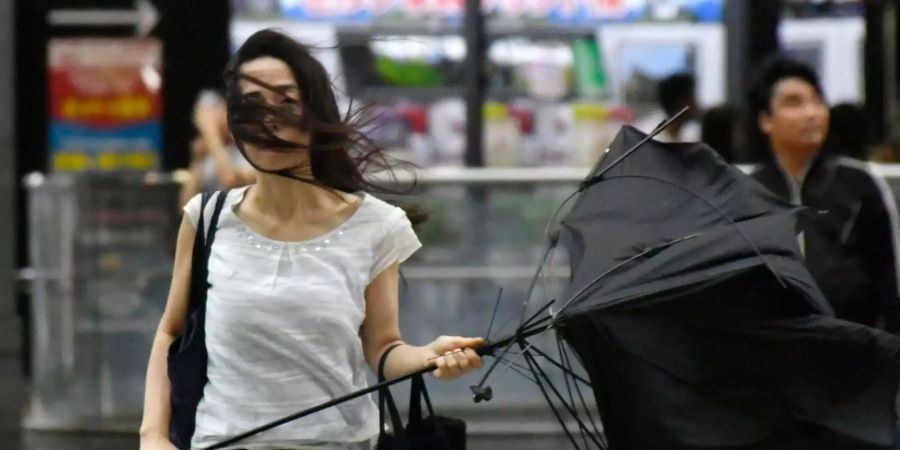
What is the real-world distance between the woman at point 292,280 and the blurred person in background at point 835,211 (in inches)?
67.3

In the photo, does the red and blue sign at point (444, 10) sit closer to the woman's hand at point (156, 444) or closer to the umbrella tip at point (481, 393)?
the woman's hand at point (156, 444)

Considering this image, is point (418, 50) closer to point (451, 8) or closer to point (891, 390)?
point (451, 8)

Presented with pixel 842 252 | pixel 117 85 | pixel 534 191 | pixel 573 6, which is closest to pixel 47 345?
pixel 117 85

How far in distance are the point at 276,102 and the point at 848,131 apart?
355cm

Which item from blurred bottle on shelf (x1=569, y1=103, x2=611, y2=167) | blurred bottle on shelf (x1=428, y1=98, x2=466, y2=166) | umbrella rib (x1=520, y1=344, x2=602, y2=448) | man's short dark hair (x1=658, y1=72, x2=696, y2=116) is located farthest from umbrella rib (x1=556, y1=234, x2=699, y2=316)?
blurred bottle on shelf (x1=428, y1=98, x2=466, y2=166)

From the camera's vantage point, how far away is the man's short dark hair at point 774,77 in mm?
5305

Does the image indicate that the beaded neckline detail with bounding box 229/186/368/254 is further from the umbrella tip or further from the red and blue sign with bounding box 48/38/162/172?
the red and blue sign with bounding box 48/38/162/172

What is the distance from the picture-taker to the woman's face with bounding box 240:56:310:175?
3.36m

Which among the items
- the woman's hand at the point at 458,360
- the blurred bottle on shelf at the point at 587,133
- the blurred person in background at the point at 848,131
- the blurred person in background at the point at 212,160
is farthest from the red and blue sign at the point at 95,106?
the woman's hand at the point at 458,360

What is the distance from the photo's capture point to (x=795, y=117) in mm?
5184

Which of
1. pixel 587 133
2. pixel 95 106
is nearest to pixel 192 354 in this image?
pixel 95 106

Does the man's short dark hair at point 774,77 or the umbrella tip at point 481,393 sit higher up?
the man's short dark hair at point 774,77

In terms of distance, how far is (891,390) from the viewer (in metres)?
3.22

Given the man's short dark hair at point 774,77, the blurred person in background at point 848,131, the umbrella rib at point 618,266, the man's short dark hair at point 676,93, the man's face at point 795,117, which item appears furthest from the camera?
the man's short dark hair at point 676,93
